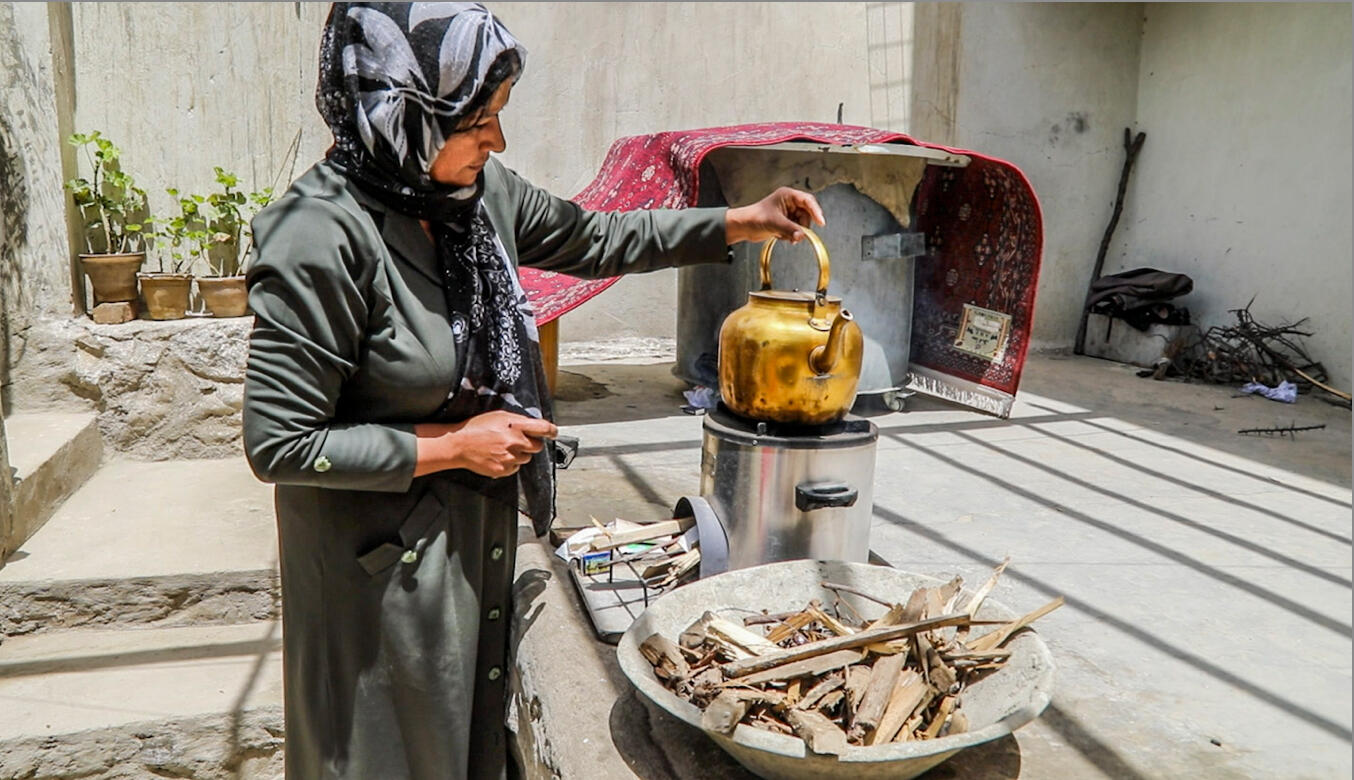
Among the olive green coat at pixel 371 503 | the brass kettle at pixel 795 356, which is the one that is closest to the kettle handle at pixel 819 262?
the brass kettle at pixel 795 356

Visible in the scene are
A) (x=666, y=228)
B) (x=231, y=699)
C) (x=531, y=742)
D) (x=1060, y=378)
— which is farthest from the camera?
(x=1060, y=378)

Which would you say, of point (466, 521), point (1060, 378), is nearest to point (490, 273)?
point (466, 521)

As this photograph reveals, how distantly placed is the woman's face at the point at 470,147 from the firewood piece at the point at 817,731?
3.55ft

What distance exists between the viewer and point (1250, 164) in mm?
6605

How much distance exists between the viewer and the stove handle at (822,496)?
7.40ft

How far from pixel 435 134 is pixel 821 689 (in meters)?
1.16

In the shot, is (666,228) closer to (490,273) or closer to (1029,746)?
(490,273)

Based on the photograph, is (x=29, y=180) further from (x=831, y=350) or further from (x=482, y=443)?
(x=831, y=350)

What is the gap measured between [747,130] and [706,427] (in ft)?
9.53

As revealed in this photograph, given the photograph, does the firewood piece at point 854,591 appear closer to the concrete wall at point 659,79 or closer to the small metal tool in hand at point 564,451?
the small metal tool in hand at point 564,451

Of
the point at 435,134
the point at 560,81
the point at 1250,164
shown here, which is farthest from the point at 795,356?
the point at 1250,164

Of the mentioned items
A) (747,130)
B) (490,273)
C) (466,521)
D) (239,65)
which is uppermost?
(239,65)

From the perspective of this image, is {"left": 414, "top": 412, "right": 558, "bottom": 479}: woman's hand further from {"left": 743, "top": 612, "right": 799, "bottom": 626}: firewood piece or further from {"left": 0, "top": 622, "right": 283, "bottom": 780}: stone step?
{"left": 0, "top": 622, "right": 283, "bottom": 780}: stone step

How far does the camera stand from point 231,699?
317 centimetres
